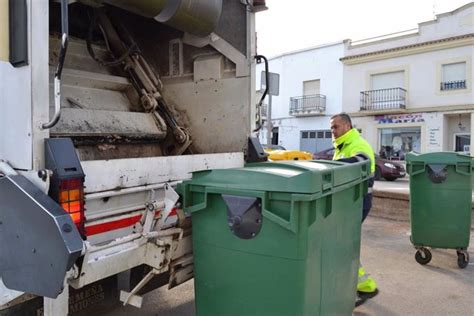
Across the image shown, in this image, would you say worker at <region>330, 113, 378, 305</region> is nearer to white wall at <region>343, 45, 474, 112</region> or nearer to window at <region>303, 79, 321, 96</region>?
white wall at <region>343, 45, 474, 112</region>

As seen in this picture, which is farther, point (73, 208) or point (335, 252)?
point (335, 252)

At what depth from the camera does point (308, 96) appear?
22.9 m

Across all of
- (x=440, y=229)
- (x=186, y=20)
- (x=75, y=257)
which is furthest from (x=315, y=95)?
(x=75, y=257)

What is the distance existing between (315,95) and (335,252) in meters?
21.3

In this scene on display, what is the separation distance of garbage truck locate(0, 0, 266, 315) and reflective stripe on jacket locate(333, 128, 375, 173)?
808 millimetres

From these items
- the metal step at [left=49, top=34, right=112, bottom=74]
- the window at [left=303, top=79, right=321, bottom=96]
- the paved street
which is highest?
the window at [left=303, top=79, right=321, bottom=96]

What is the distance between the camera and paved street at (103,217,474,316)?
3.16 meters

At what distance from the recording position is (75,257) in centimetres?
153

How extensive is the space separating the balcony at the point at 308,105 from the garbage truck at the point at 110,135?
63.4ft

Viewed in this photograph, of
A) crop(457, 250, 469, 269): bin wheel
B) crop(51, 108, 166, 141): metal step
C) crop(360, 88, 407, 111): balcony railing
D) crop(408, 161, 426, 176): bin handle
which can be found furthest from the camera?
crop(360, 88, 407, 111): balcony railing

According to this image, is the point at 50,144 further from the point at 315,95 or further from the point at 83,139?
the point at 315,95

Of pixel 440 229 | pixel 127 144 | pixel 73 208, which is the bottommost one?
pixel 440 229

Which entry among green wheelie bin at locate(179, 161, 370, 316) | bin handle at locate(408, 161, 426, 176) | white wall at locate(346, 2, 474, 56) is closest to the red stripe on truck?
green wheelie bin at locate(179, 161, 370, 316)

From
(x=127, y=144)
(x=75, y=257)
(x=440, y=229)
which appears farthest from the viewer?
(x=440, y=229)
